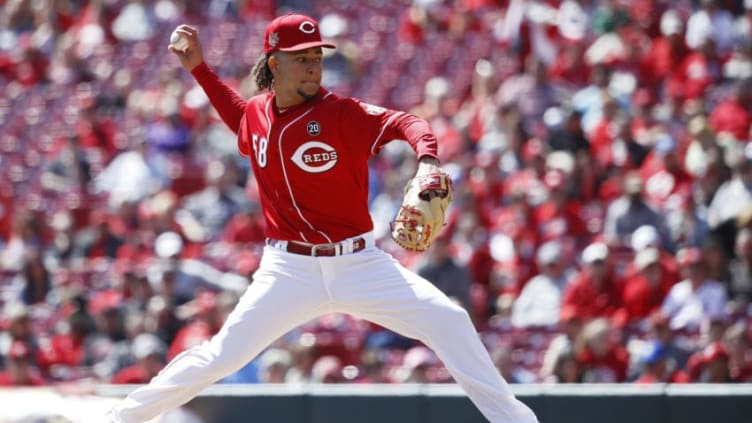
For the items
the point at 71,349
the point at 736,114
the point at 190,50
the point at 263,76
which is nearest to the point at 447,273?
the point at 71,349

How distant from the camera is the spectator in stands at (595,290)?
336 inches

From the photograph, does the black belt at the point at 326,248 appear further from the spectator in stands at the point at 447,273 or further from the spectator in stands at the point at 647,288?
the spectator in stands at the point at 647,288

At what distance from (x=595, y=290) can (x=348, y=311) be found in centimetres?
365

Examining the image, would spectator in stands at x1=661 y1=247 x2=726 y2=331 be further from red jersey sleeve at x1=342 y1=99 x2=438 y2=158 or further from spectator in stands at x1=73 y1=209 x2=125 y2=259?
spectator in stands at x1=73 y1=209 x2=125 y2=259

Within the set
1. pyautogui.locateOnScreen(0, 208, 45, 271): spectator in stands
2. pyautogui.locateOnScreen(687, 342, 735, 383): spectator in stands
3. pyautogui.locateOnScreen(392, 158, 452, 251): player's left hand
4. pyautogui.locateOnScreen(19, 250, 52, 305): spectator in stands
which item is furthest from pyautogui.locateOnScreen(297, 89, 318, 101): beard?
pyautogui.locateOnScreen(0, 208, 45, 271): spectator in stands

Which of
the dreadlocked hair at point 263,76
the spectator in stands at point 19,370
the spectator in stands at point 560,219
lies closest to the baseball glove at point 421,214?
the dreadlocked hair at point 263,76

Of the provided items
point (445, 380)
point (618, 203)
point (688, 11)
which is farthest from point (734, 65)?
point (445, 380)

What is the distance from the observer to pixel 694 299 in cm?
833

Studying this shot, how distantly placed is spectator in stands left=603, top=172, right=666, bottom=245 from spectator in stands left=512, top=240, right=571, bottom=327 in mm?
493

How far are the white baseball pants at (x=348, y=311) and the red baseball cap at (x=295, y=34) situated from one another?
753mm

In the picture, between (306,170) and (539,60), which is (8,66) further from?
(306,170)

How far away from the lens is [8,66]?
44.1 ft

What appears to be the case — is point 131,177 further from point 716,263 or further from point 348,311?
point 348,311

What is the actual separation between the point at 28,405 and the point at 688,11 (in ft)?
24.2
